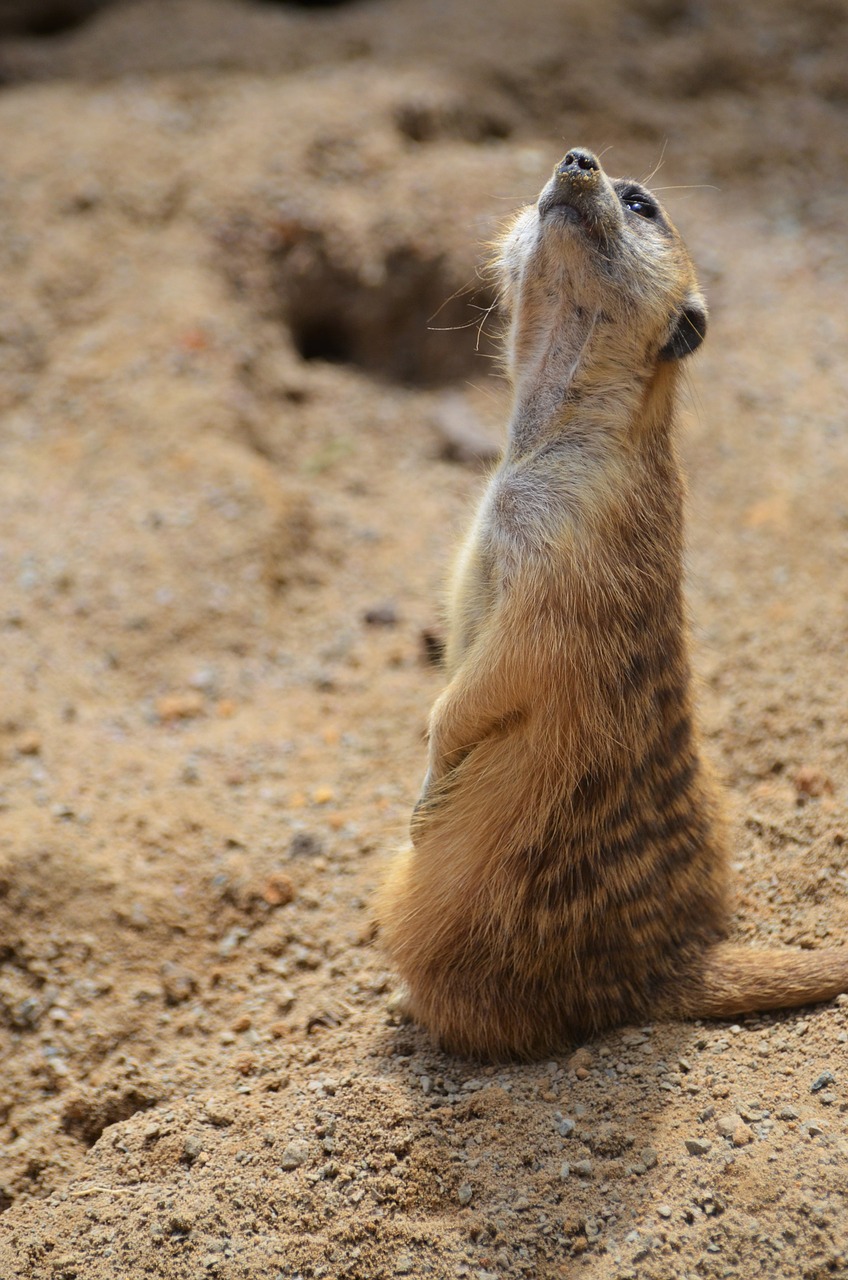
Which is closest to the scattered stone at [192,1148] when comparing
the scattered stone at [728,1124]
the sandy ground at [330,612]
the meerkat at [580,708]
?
the sandy ground at [330,612]

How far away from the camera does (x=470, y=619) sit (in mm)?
2549

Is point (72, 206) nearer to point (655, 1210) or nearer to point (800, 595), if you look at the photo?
point (800, 595)

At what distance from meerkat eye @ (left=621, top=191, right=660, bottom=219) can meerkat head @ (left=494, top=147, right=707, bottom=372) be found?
2cm

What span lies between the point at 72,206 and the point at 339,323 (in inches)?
50.0

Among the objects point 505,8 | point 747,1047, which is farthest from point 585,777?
point 505,8

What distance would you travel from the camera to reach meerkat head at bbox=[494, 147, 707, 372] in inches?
91.7

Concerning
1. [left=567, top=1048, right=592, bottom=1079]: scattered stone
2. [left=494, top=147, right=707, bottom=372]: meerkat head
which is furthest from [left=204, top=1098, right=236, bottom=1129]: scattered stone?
[left=494, top=147, right=707, bottom=372]: meerkat head

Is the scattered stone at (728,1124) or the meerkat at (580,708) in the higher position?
the meerkat at (580,708)

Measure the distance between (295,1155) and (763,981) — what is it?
1044mm

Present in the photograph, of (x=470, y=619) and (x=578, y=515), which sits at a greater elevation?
(x=578, y=515)

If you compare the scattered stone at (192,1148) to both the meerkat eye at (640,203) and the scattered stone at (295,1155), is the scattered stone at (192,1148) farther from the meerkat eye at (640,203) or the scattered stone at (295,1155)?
the meerkat eye at (640,203)

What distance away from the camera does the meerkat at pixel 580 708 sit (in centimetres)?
230

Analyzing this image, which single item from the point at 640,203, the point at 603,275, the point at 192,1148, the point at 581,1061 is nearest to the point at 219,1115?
the point at 192,1148

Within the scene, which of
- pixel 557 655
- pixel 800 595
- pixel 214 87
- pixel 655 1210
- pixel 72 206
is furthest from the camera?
pixel 214 87
